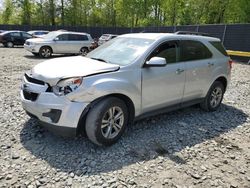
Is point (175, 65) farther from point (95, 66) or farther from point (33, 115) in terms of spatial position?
point (33, 115)

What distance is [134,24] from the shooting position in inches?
1797

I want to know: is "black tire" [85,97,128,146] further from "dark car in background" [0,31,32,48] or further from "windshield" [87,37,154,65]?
"dark car in background" [0,31,32,48]

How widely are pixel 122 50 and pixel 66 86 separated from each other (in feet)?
4.63

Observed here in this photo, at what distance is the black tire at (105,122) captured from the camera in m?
3.52

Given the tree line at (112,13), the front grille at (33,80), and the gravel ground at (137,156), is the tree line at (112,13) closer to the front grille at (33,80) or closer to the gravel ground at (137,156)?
the gravel ground at (137,156)

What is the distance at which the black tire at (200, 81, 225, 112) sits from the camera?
5.49 meters

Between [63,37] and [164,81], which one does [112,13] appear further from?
[164,81]

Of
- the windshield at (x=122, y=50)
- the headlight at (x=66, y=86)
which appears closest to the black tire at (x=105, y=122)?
the headlight at (x=66, y=86)

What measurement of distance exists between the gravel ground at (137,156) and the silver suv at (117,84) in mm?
338

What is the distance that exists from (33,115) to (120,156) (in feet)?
4.59

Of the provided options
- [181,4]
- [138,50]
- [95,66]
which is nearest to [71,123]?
[95,66]

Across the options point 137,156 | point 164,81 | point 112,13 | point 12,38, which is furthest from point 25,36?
point 112,13

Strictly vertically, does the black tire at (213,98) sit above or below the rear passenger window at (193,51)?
below

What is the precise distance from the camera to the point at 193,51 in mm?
5004
